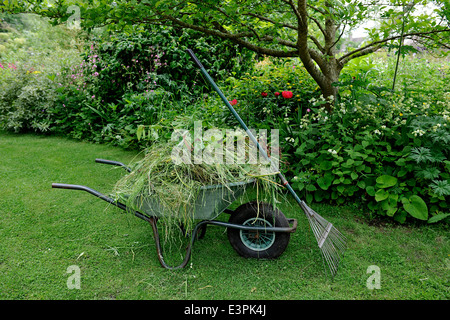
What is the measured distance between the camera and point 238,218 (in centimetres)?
A: 204

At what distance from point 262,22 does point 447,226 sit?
2.43m

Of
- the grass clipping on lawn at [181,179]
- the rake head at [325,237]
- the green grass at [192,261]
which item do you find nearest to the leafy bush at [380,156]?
the green grass at [192,261]

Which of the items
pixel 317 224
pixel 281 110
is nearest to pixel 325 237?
pixel 317 224

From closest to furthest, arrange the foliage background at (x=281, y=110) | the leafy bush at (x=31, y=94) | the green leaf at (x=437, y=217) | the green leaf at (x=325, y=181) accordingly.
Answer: the green leaf at (x=437, y=217) → the foliage background at (x=281, y=110) → the green leaf at (x=325, y=181) → the leafy bush at (x=31, y=94)

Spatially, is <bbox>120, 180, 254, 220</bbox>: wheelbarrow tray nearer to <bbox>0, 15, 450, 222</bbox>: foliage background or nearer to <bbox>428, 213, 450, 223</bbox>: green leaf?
<bbox>0, 15, 450, 222</bbox>: foliage background

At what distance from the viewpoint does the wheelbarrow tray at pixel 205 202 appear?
6.09ft

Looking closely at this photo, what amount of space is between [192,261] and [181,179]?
24.5 inches

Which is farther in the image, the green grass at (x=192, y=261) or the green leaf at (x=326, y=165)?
the green leaf at (x=326, y=165)

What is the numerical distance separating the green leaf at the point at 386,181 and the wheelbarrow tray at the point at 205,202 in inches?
50.5

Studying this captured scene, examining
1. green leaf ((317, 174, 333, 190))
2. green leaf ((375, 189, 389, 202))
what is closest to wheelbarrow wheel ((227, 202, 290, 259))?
green leaf ((317, 174, 333, 190))

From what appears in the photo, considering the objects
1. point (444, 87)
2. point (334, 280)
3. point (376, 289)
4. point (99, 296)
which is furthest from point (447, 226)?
point (99, 296)

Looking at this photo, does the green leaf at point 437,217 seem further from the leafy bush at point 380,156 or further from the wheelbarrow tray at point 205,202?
the wheelbarrow tray at point 205,202

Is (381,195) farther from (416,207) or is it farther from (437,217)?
(437,217)
